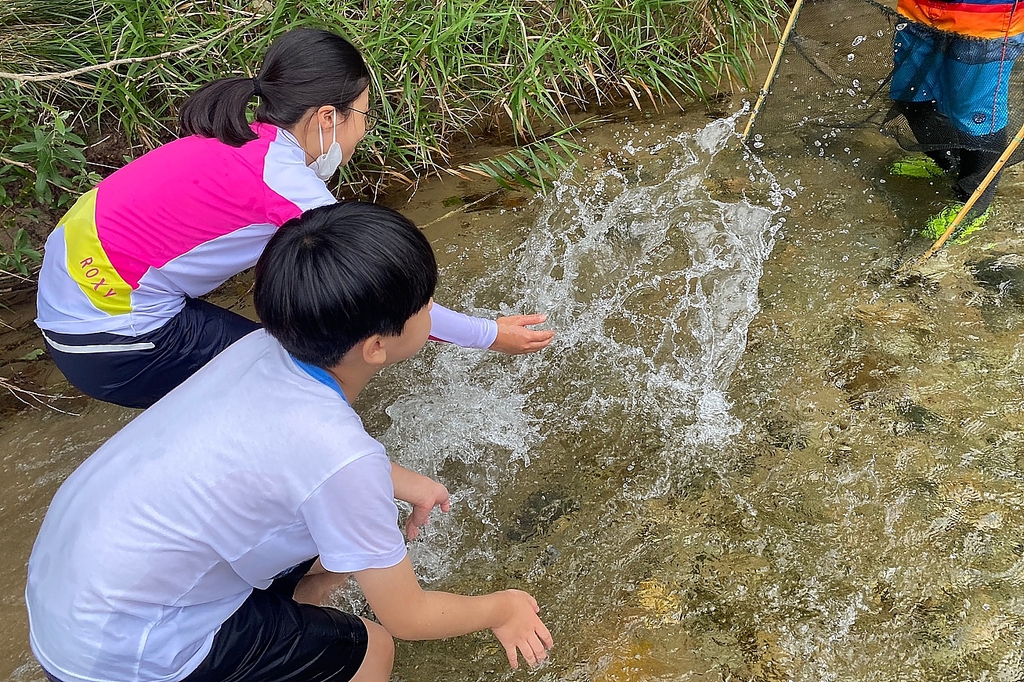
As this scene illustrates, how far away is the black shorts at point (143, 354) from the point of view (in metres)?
1.98

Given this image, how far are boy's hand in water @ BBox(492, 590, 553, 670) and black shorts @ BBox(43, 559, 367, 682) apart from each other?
35 centimetres

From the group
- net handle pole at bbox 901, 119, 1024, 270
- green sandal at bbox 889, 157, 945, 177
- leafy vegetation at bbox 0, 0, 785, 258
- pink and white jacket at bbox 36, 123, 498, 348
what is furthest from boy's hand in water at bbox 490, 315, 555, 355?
green sandal at bbox 889, 157, 945, 177

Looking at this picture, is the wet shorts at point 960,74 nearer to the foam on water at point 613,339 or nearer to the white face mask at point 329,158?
the foam on water at point 613,339

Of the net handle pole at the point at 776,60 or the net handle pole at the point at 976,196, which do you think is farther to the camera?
the net handle pole at the point at 776,60

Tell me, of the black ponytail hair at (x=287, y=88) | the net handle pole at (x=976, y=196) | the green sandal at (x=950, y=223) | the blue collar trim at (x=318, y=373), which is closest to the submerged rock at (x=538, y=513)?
the blue collar trim at (x=318, y=373)

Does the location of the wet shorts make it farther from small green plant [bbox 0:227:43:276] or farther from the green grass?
small green plant [bbox 0:227:43:276]

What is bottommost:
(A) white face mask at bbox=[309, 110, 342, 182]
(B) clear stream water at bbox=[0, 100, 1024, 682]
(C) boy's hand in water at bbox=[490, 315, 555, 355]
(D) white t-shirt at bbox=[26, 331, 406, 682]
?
(B) clear stream water at bbox=[0, 100, 1024, 682]

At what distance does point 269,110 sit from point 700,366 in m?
1.71

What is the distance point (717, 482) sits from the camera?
2.29 meters

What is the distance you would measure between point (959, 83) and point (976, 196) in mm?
445

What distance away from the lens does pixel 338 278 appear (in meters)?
1.24

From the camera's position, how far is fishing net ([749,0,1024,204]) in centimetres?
267

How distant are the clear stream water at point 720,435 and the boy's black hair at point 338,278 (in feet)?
3.63

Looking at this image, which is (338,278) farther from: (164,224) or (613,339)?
(613,339)
